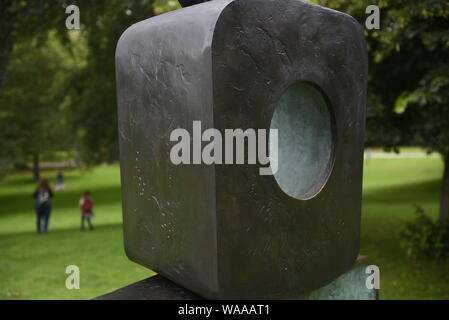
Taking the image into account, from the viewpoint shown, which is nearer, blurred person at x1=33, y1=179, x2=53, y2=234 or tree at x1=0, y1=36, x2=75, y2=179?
blurred person at x1=33, y1=179, x2=53, y2=234

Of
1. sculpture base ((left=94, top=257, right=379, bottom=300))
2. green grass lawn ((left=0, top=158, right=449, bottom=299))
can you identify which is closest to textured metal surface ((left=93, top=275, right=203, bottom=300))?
sculpture base ((left=94, top=257, right=379, bottom=300))

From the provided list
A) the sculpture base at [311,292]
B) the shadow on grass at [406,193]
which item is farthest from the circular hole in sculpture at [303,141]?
the shadow on grass at [406,193]

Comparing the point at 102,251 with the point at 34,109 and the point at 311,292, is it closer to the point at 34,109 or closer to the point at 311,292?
the point at 311,292

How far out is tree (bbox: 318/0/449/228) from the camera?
5.02m

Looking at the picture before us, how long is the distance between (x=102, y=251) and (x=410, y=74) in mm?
6624

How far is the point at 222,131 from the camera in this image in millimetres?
2391

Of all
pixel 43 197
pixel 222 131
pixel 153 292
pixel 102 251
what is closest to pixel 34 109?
pixel 43 197

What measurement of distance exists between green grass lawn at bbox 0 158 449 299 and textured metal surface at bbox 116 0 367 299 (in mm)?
3910

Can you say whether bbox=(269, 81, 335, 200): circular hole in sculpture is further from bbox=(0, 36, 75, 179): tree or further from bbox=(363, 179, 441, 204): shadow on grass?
bbox=(363, 179, 441, 204): shadow on grass

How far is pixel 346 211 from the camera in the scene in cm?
314

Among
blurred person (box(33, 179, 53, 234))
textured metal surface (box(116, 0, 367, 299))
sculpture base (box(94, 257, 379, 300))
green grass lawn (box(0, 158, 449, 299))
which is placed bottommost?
green grass lawn (box(0, 158, 449, 299))

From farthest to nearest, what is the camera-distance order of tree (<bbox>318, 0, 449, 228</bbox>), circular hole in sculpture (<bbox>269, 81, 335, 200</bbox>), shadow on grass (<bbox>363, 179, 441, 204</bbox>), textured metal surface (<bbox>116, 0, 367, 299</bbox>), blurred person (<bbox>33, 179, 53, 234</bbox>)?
shadow on grass (<bbox>363, 179, 441, 204</bbox>)
blurred person (<bbox>33, 179, 53, 234</bbox>)
tree (<bbox>318, 0, 449, 228</bbox>)
circular hole in sculpture (<bbox>269, 81, 335, 200</bbox>)
textured metal surface (<bbox>116, 0, 367, 299</bbox>)

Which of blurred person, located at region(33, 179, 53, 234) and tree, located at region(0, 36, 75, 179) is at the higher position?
tree, located at region(0, 36, 75, 179)
